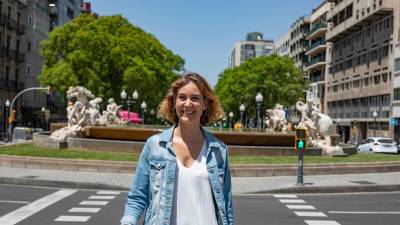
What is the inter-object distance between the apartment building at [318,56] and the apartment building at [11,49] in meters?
41.5

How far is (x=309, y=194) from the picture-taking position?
1670 centimetres

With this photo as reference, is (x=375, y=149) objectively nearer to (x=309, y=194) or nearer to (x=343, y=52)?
(x=309, y=194)

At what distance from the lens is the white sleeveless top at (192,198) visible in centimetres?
407

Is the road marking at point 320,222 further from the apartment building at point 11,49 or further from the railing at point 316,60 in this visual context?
the railing at point 316,60

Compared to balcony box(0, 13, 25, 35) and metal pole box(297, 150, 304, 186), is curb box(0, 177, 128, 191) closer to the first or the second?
metal pole box(297, 150, 304, 186)

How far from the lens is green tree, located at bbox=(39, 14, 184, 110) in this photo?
188 feet

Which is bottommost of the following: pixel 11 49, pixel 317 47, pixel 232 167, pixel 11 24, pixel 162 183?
pixel 232 167

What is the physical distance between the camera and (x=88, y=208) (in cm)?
1303

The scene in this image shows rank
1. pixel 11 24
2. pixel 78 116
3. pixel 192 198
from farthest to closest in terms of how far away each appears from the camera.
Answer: pixel 11 24 < pixel 78 116 < pixel 192 198

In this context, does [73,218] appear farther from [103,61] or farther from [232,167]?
[103,61]

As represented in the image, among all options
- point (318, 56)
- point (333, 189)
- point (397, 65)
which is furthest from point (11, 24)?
point (333, 189)

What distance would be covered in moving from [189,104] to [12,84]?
228ft

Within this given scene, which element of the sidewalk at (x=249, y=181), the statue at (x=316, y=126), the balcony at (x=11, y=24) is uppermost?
the balcony at (x=11, y=24)

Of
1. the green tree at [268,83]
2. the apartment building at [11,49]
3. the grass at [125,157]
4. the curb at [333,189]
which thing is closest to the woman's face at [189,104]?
the curb at [333,189]
